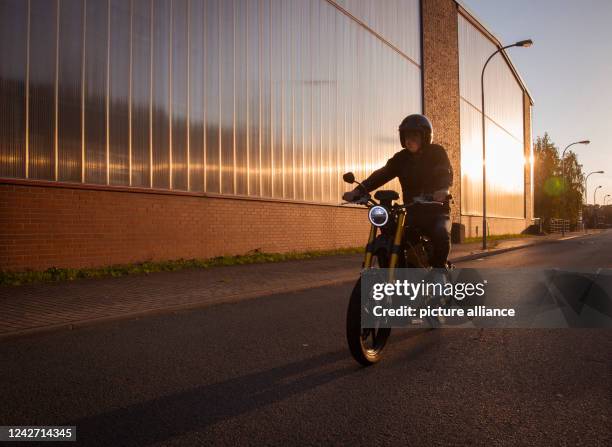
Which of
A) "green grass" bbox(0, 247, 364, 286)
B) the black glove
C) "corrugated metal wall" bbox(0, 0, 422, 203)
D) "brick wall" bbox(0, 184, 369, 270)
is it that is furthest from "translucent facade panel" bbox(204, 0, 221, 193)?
the black glove

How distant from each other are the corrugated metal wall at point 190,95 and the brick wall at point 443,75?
813 centimetres

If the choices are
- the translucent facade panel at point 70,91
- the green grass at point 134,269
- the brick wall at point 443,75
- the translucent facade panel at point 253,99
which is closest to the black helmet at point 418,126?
the green grass at point 134,269

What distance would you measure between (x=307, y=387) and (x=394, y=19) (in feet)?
89.0

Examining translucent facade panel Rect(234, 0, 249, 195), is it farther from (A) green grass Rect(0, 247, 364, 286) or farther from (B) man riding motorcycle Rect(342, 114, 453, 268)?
(B) man riding motorcycle Rect(342, 114, 453, 268)

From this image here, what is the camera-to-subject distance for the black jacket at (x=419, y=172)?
5012 mm

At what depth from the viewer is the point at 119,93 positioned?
12352 millimetres

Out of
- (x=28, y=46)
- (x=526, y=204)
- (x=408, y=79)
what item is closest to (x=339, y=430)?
(x=28, y=46)

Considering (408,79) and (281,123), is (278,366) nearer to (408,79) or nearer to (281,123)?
(281,123)

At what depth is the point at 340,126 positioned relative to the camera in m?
22.1

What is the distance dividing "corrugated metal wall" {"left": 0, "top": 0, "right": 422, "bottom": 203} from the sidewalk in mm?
2636

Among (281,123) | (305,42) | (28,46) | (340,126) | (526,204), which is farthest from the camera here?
(526,204)

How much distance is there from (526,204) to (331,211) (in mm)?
41016

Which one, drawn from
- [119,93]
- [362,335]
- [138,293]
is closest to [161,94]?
[119,93]

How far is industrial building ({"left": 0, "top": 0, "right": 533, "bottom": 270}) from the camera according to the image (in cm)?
1066
